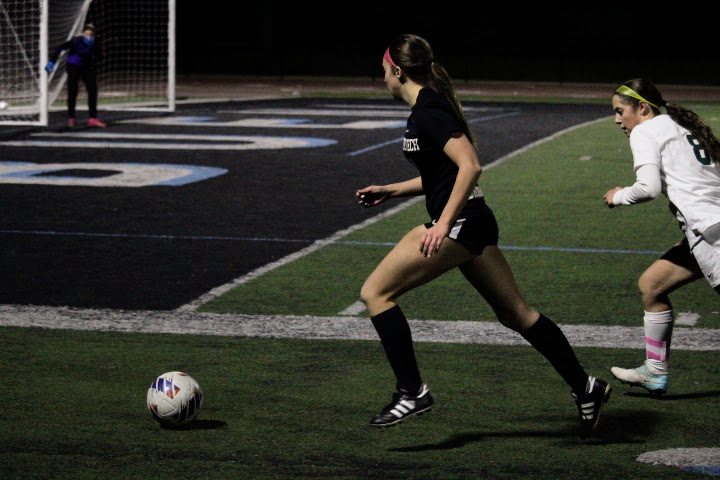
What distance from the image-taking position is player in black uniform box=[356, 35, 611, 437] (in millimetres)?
4926

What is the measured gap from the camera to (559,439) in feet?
16.9

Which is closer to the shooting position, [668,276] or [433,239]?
[433,239]

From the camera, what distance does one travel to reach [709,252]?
541 centimetres

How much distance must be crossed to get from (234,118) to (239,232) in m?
14.9

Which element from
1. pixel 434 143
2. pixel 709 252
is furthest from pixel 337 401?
pixel 709 252

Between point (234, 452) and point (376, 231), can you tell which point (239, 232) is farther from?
point (234, 452)

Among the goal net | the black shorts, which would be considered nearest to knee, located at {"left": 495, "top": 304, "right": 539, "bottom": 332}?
the black shorts

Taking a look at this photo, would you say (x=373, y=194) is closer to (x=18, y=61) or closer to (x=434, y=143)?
(x=434, y=143)

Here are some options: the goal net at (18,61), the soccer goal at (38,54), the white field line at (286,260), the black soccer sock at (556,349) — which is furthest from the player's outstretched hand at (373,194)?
the goal net at (18,61)

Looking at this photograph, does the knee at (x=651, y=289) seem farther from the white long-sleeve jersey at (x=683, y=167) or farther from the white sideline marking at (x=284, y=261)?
the white sideline marking at (x=284, y=261)

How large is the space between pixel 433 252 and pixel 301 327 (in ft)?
8.19

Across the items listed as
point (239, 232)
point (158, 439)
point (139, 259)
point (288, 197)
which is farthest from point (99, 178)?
point (158, 439)

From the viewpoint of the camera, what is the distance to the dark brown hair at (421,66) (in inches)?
197

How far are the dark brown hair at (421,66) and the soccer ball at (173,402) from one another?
1.60m
